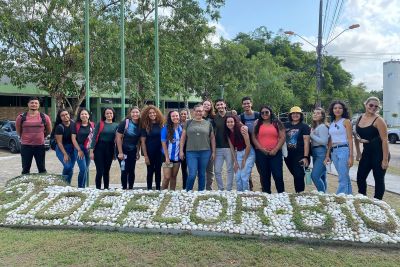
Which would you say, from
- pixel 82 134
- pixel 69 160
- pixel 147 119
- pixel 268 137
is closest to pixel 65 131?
pixel 82 134

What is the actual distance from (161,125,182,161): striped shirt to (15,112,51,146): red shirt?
231 centimetres

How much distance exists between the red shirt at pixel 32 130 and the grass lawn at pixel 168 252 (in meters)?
2.42

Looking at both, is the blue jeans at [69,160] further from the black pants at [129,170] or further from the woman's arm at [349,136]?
the woman's arm at [349,136]

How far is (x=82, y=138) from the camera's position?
700cm

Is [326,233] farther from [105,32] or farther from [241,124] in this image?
[105,32]

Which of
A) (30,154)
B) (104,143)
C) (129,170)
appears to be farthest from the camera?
(30,154)

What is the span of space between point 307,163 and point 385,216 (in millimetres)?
1414

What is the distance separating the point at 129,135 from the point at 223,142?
60.9 inches

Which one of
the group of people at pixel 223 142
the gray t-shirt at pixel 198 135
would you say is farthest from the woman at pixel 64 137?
the gray t-shirt at pixel 198 135

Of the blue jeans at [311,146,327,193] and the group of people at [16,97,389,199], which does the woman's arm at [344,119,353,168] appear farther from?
the blue jeans at [311,146,327,193]

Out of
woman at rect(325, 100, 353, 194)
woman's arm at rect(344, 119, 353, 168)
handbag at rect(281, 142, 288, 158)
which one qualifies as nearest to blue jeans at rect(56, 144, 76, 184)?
handbag at rect(281, 142, 288, 158)

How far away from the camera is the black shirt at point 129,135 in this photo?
6.70 m

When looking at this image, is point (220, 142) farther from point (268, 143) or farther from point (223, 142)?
point (268, 143)

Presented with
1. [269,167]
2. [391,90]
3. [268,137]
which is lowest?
[269,167]
